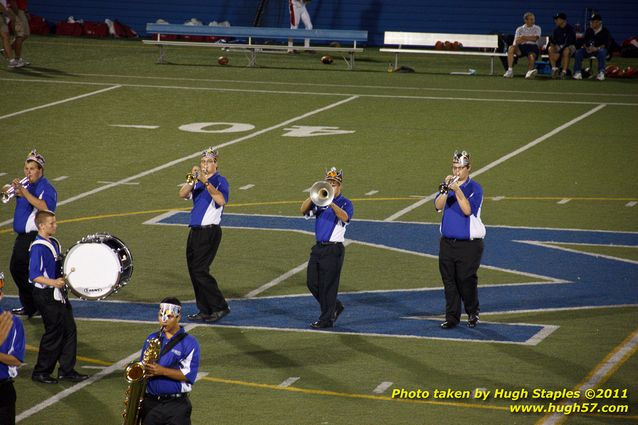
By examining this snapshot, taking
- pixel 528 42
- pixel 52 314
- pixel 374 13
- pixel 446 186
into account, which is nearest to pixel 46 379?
pixel 52 314

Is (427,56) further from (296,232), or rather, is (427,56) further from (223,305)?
(223,305)

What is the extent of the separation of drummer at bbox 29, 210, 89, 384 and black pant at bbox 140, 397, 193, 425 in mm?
2770

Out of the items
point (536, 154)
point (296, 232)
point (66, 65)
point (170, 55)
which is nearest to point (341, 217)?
point (296, 232)

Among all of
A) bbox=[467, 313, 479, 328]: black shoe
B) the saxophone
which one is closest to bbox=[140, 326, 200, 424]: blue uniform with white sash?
the saxophone

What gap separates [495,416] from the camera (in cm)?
1169

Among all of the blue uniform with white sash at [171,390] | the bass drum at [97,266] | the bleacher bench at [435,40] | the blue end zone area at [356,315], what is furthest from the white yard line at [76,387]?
the bleacher bench at [435,40]

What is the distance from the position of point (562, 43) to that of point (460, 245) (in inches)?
804

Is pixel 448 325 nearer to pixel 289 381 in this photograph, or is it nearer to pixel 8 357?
pixel 289 381

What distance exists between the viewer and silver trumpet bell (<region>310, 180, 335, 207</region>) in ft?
46.3

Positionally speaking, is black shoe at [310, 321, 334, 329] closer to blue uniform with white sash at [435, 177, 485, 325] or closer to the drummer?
blue uniform with white sash at [435, 177, 485, 325]

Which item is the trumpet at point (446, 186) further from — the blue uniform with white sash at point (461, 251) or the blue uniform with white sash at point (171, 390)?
the blue uniform with white sash at point (171, 390)

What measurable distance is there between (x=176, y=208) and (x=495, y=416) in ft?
34.6

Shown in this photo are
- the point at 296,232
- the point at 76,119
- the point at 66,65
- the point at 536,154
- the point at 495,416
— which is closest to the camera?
the point at 495,416

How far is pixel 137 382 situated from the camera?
9398mm
